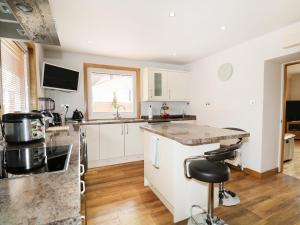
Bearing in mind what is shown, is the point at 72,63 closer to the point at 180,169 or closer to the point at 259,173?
the point at 180,169

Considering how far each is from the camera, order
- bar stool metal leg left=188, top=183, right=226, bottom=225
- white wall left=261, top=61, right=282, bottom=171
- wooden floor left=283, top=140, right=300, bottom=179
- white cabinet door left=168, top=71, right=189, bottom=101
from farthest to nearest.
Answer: white cabinet door left=168, top=71, right=189, bottom=101 → wooden floor left=283, top=140, right=300, bottom=179 → white wall left=261, top=61, right=282, bottom=171 → bar stool metal leg left=188, top=183, right=226, bottom=225

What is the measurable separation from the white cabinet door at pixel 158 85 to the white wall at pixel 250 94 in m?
1.14

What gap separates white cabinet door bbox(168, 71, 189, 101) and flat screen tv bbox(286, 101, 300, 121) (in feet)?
13.7

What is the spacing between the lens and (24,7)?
90cm

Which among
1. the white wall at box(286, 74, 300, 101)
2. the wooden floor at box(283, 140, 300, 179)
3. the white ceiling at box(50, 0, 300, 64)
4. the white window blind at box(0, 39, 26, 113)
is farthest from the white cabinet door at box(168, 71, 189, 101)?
the white wall at box(286, 74, 300, 101)

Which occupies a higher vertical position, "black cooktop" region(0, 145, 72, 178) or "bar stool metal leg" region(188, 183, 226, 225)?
"black cooktop" region(0, 145, 72, 178)

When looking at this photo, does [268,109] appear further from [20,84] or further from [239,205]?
[20,84]

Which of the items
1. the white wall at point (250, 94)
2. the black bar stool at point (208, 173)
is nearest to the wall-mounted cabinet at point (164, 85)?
the white wall at point (250, 94)

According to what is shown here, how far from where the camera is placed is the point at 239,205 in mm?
2029

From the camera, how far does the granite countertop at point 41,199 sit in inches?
17.9

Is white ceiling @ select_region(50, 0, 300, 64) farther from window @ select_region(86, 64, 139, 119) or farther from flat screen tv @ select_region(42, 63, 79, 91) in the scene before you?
window @ select_region(86, 64, 139, 119)

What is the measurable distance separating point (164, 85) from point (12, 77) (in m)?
2.99

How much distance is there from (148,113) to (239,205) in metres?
2.78

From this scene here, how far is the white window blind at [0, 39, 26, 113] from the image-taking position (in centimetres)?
173
